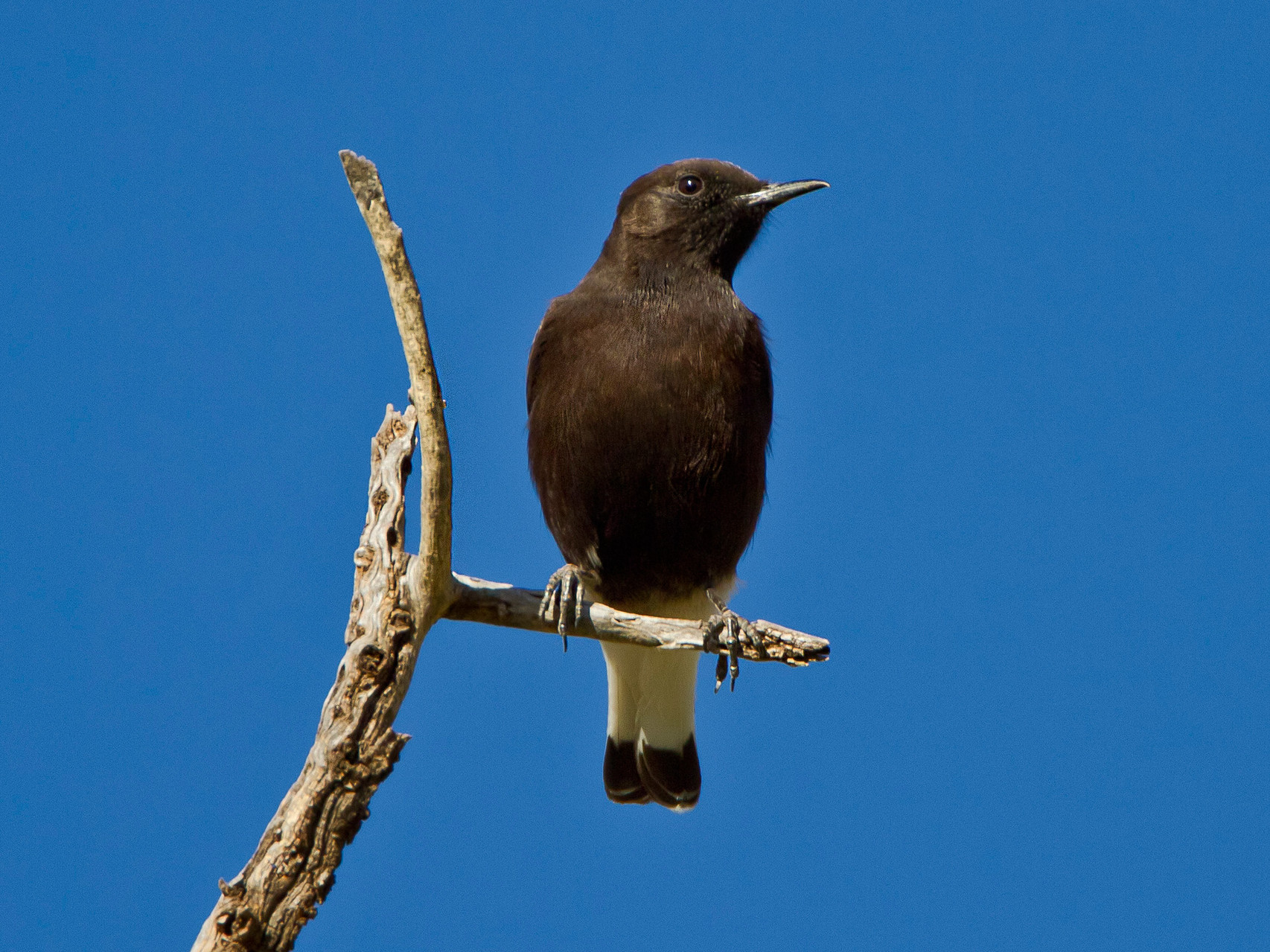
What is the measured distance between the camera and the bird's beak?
7.36 meters

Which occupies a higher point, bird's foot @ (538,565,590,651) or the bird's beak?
the bird's beak

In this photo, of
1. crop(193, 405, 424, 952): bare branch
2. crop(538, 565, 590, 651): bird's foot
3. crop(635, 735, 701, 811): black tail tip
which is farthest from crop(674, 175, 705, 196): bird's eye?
crop(635, 735, 701, 811): black tail tip

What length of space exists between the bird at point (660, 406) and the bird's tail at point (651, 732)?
2.59 ft

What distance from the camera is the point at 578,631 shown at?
6.08 meters

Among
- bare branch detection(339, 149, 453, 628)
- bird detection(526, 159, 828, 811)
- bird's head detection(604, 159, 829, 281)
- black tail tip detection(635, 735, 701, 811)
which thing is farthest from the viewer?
black tail tip detection(635, 735, 701, 811)

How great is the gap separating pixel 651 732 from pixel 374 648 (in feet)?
9.81

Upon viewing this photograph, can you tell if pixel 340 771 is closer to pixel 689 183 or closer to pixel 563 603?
pixel 563 603

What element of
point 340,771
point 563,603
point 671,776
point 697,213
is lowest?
point 340,771

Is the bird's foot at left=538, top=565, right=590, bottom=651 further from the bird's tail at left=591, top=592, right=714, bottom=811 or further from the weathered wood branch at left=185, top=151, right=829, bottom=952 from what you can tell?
the bird's tail at left=591, top=592, right=714, bottom=811

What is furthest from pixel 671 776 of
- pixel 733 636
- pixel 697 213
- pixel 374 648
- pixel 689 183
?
pixel 689 183

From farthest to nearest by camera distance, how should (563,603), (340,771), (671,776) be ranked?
Result: (671,776) < (563,603) < (340,771)

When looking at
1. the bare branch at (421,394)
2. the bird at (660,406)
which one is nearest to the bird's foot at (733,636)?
the bird at (660,406)

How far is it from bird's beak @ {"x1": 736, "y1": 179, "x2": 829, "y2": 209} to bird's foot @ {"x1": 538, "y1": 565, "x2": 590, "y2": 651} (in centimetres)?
250

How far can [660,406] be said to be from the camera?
6.45 m
